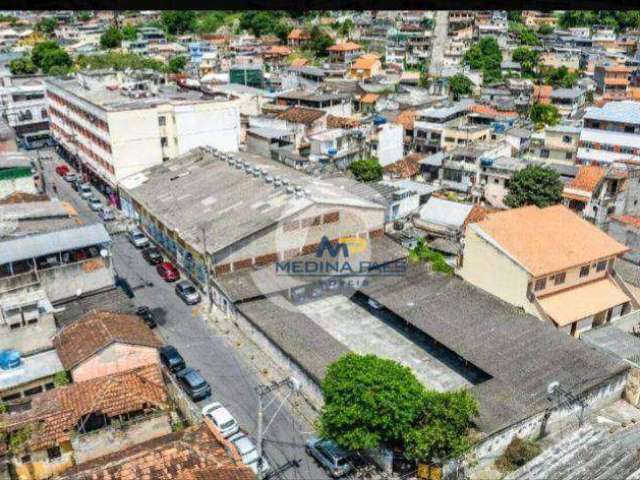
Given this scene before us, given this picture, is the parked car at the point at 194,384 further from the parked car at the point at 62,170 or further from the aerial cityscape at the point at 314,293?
the parked car at the point at 62,170

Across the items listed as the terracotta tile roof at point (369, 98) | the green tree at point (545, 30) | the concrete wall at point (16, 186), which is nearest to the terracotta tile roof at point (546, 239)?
the concrete wall at point (16, 186)

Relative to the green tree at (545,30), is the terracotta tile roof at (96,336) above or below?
below

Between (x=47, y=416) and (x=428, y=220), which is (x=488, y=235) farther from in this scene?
(x=47, y=416)

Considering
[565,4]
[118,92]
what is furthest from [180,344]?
[118,92]

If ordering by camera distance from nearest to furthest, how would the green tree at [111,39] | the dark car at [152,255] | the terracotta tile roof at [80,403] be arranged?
the terracotta tile roof at [80,403] < the dark car at [152,255] < the green tree at [111,39]

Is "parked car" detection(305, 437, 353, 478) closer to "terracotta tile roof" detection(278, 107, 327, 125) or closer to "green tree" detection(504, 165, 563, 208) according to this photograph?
"green tree" detection(504, 165, 563, 208)

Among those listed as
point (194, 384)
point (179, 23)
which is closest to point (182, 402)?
point (194, 384)
